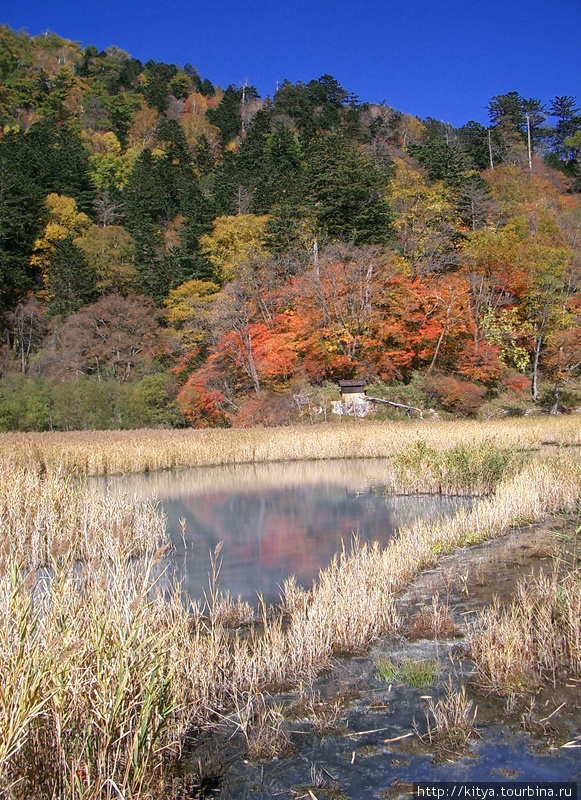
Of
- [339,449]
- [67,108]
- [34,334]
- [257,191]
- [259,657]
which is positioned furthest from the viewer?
[67,108]

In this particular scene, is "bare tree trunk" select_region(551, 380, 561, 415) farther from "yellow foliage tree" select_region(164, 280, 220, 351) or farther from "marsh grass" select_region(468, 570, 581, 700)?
"marsh grass" select_region(468, 570, 581, 700)

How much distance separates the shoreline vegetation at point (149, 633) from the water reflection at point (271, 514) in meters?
0.62

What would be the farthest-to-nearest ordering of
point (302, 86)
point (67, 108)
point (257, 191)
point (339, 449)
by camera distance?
point (302, 86) → point (67, 108) → point (257, 191) → point (339, 449)

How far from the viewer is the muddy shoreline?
3.35 m

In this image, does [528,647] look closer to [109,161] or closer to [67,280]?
[67,280]

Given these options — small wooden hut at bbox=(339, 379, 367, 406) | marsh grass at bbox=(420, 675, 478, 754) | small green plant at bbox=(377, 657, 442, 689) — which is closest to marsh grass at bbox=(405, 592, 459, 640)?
small green plant at bbox=(377, 657, 442, 689)

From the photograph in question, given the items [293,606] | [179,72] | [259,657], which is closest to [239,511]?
[293,606]

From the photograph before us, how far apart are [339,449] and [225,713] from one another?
13.7m

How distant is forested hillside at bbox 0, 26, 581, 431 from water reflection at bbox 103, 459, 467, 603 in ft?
33.0

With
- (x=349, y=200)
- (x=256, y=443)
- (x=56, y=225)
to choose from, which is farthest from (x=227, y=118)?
(x=256, y=443)

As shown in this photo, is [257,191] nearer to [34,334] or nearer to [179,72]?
[34,334]

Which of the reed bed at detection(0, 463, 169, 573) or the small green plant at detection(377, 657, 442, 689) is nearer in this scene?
the small green plant at detection(377, 657, 442, 689)

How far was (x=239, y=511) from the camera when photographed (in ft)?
37.6

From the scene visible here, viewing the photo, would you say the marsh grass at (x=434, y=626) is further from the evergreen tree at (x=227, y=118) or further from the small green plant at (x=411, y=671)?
the evergreen tree at (x=227, y=118)
